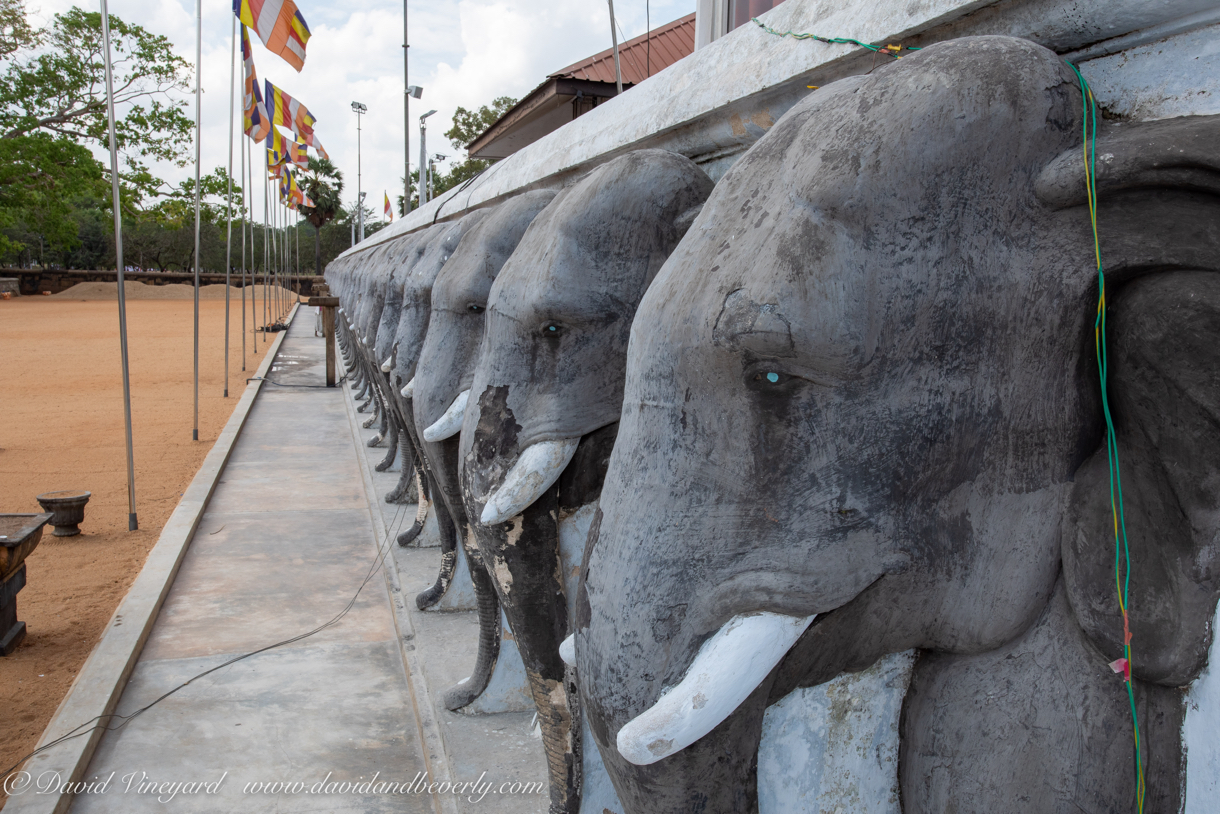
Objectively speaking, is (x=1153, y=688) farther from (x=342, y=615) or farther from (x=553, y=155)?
Answer: (x=342, y=615)

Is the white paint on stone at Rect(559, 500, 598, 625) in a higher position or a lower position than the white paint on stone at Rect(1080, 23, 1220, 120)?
lower

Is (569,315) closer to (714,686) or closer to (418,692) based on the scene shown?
(714,686)

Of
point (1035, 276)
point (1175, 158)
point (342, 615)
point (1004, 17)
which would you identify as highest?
point (1004, 17)

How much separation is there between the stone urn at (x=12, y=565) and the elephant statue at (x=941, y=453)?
193 inches

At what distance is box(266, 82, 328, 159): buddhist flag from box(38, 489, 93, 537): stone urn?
43.8ft

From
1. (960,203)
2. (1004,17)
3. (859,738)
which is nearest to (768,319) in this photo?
(960,203)

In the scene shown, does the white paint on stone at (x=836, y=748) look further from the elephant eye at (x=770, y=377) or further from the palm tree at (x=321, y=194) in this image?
the palm tree at (x=321, y=194)

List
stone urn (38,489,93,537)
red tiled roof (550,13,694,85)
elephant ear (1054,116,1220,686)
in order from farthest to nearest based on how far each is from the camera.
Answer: red tiled roof (550,13,694,85) < stone urn (38,489,93,537) < elephant ear (1054,116,1220,686)

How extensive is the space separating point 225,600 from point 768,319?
574 cm

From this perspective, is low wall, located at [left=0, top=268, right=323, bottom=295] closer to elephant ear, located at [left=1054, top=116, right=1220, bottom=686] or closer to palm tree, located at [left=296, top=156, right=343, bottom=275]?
palm tree, located at [left=296, top=156, right=343, bottom=275]

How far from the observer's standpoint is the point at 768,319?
1.16 m

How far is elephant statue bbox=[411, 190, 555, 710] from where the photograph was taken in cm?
340

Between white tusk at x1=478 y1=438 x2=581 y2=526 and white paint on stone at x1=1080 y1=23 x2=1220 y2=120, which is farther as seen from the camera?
white tusk at x1=478 y1=438 x2=581 y2=526

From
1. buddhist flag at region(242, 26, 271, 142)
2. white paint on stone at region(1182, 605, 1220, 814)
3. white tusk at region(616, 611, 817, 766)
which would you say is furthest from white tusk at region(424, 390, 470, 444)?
buddhist flag at region(242, 26, 271, 142)
